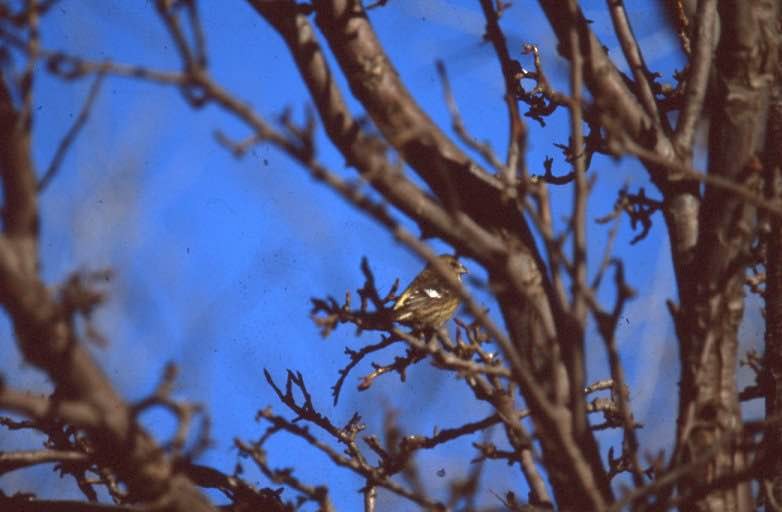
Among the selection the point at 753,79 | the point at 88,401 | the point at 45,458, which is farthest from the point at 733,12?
the point at 45,458

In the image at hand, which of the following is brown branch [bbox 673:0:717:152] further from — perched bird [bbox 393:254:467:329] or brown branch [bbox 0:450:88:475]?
perched bird [bbox 393:254:467:329]

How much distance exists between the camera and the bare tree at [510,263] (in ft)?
4.89

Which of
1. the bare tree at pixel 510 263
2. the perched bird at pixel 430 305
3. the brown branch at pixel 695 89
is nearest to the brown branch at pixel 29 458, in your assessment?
the bare tree at pixel 510 263

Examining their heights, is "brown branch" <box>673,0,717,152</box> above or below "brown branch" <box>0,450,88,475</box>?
above

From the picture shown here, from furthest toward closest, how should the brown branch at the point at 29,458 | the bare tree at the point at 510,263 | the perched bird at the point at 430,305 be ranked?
the perched bird at the point at 430,305 < the brown branch at the point at 29,458 < the bare tree at the point at 510,263

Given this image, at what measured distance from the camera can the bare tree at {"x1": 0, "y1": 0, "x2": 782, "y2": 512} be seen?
1.49 metres

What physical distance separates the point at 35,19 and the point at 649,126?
6.24 feet

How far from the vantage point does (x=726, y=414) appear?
2176 millimetres

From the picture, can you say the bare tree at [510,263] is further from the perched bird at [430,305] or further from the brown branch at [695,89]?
the perched bird at [430,305]

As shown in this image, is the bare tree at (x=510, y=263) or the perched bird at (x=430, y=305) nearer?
the bare tree at (x=510, y=263)

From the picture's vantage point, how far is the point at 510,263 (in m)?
2.32

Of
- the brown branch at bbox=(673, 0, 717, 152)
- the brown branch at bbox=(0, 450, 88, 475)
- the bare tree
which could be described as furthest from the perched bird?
the brown branch at bbox=(0, 450, 88, 475)

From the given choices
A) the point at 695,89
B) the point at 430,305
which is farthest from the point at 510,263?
the point at 430,305

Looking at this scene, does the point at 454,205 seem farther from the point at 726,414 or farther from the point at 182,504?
the point at 726,414
